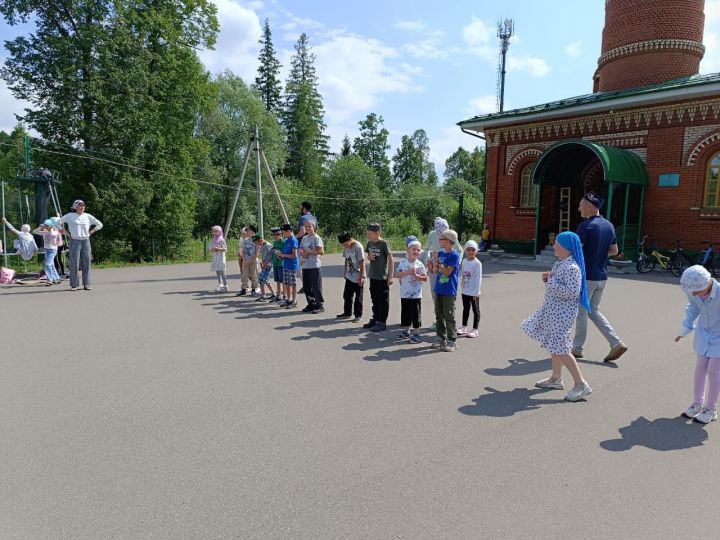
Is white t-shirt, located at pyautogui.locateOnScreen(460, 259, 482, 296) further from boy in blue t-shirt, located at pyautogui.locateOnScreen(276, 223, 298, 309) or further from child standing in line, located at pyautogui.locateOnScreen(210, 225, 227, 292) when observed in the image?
child standing in line, located at pyautogui.locateOnScreen(210, 225, 227, 292)

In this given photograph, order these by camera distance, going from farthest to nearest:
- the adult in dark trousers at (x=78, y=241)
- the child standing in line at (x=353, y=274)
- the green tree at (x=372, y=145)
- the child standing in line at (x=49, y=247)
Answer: the green tree at (x=372, y=145), the child standing in line at (x=49, y=247), the adult in dark trousers at (x=78, y=241), the child standing in line at (x=353, y=274)

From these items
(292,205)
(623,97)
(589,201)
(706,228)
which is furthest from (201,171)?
(589,201)

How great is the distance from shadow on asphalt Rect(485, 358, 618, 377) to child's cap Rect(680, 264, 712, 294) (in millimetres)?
2033

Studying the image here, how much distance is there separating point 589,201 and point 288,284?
5657 millimetres

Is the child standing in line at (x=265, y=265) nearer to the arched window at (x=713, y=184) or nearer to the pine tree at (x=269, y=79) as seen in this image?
the arched window at (x=713, y=184)

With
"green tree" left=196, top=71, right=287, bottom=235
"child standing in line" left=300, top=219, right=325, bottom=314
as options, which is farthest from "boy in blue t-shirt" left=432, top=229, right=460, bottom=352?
"green tree" left=196, top=71, right=287, bottom=235

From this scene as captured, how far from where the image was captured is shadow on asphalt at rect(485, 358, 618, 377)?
5.82 meters

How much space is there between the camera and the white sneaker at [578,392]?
4879mm

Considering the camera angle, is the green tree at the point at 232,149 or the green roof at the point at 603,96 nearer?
the green roof at the point at 603,96

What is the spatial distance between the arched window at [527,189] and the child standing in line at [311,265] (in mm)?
14811

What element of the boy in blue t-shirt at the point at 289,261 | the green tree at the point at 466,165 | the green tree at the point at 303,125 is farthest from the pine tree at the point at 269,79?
the boy in blue t-shirt at the point at 289,261

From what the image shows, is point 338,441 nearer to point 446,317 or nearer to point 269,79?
point 446,317

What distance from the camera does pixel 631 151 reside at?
1817 cm

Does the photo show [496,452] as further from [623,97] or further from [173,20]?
[173,20]
